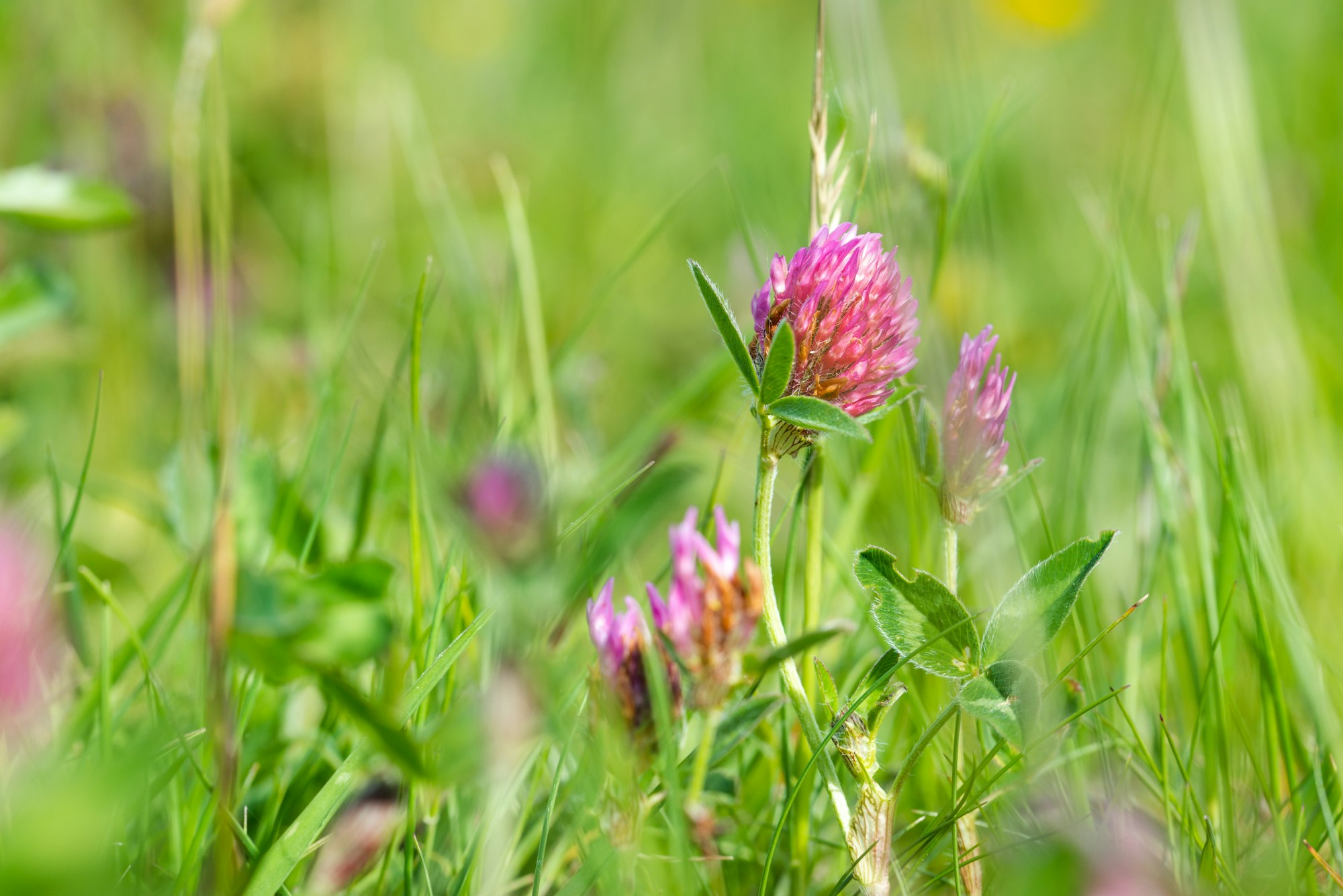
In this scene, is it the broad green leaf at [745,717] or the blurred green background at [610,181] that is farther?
the blurred green background at [610,181]

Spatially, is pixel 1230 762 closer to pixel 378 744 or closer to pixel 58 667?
pixel 378 744

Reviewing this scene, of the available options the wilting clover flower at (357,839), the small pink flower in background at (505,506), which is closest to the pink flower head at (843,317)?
the small pink flower in background at (505,506)

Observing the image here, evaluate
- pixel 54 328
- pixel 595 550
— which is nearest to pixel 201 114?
pixel 54 328

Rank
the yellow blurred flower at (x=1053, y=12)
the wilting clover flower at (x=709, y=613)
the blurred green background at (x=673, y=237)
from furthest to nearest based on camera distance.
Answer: the yellow blurred flower at (x=1053, y=12) < the blurred green background at (x=673, y=237) < the wilting clover flower at (x=709, y=613)

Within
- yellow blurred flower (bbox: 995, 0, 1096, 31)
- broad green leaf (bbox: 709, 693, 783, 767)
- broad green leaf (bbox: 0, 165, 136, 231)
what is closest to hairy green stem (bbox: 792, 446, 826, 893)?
broad green leaf (bbox: 709, 693, 783, 767)

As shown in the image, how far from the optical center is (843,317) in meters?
0.66

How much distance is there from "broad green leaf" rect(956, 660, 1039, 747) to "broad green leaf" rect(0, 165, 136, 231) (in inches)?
40.4

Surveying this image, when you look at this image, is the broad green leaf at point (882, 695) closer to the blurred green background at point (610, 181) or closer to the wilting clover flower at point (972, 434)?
the wilting clover flower at point (972, 434)

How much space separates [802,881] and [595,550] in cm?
28

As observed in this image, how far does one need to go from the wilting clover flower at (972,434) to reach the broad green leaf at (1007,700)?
0.11 meters

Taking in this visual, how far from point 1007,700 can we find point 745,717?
17cm

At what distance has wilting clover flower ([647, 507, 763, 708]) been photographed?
601 millimetres

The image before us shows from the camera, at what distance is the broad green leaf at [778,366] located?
2.00 ft

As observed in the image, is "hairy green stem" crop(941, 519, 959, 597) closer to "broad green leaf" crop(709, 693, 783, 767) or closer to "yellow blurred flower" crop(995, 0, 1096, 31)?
"broad green leaf" crop(709, 693, 783, 767)
